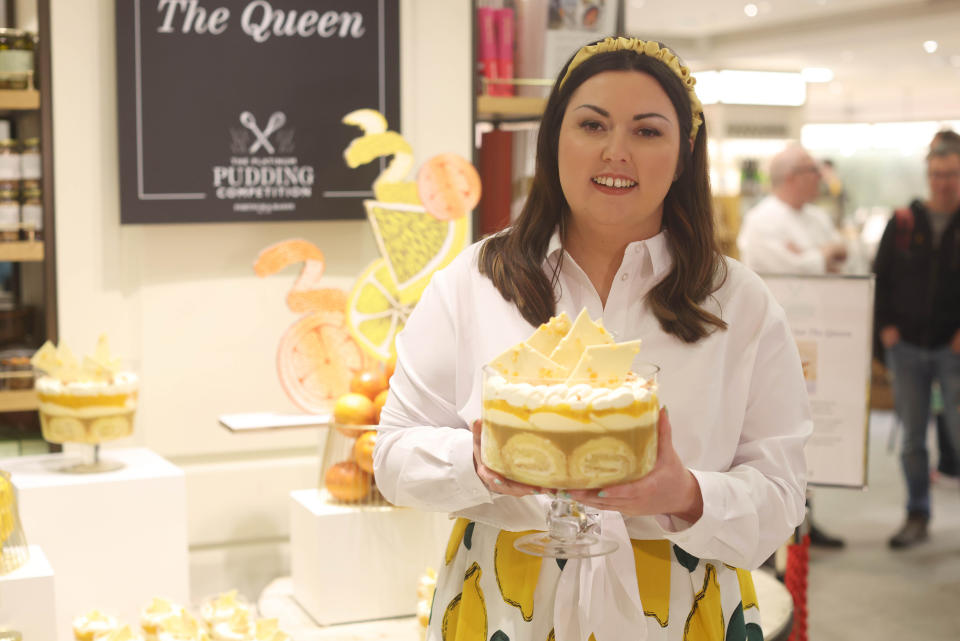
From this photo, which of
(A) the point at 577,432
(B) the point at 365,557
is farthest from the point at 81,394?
(A) the point at 577,432

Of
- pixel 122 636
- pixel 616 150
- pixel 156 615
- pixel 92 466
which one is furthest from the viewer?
Answer: pixel 92 466

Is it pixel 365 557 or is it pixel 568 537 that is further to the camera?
pixel 365 557

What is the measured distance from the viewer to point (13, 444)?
122 inches

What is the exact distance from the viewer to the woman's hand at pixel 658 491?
47.6 inches

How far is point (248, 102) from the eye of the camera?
3082mm

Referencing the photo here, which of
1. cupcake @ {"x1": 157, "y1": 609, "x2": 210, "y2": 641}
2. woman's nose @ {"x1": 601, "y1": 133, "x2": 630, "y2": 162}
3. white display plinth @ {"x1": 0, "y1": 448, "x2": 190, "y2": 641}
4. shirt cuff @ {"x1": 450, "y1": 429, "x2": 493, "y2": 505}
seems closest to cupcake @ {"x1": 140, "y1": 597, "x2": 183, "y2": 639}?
cupcake @ {"x1": 157, "y1": 609, "x2": 210, "y2": 641}

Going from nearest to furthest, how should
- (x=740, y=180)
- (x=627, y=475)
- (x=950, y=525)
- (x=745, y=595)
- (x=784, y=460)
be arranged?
(x=627, y=475) < (x=784, y=460) < (x=745, y=595) < (x=950, y=525) < (x=740, y=180)

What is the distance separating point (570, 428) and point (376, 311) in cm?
153

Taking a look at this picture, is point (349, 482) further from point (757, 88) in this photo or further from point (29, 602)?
point (757, 88)

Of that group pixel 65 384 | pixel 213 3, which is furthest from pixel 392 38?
pixel 65 384

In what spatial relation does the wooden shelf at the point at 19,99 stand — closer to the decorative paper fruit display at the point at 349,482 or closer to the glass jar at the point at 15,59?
the glass jar at the point at 15,59

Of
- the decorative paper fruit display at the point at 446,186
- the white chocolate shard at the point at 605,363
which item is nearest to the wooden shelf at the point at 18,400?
the decorative paper fruit display at the point at 446,186

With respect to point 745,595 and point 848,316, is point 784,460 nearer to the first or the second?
point 745,595

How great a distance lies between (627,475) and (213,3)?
2.28 meters
